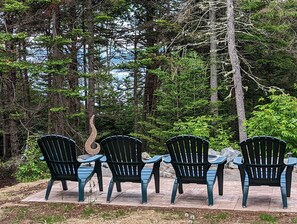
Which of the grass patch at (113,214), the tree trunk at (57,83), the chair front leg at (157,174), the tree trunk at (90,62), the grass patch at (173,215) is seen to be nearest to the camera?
the grass patch at (173,215)

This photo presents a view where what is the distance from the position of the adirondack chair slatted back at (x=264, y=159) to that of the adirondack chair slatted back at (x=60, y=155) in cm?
210

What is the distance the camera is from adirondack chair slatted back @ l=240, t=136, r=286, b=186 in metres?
3.98

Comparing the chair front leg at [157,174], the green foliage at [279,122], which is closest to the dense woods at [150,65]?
the green foliage at [279,122]

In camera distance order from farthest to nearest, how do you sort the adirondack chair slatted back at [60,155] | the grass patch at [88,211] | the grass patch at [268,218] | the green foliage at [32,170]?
the green foliage at [32,170]
the adirondack chair slatted back at [60,155]
the grass patch at [88,211]
the grass patch at [268,218]

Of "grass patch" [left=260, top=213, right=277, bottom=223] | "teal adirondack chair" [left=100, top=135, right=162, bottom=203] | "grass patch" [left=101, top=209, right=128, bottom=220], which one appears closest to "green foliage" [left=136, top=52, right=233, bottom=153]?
"teal adirondack chair" [left=100, top=135, right=162, bottom=203]

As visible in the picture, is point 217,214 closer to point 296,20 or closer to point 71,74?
point 71,74

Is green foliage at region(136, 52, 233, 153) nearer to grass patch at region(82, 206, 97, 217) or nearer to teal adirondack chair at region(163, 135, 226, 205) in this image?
teal adirondack chair at region(163, 135, 226, 205)

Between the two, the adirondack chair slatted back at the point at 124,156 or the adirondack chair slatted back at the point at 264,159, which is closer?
the adirondack chair slatted back at the point at 264,159

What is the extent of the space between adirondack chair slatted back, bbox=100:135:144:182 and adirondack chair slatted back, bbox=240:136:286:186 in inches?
50.1

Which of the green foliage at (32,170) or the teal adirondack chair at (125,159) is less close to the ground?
the teal adirondack chair at (125,159)

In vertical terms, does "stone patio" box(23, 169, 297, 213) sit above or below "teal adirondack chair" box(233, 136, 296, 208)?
below

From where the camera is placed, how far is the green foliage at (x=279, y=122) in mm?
7406

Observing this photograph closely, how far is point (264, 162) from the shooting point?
406cm

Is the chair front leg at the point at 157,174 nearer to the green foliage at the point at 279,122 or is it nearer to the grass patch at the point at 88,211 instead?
the grass patch at the point at 88,211
